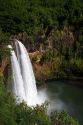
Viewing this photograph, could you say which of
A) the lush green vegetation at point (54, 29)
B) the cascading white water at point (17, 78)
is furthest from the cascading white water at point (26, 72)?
the lush green vegetation at point (54, 29)

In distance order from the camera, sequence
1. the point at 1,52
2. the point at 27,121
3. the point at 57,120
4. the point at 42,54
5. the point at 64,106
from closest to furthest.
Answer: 1. the point at 27,121
2. the point at 57,120
3. the point at 1,52
4. the point at 64,106
5. the point at 42,54

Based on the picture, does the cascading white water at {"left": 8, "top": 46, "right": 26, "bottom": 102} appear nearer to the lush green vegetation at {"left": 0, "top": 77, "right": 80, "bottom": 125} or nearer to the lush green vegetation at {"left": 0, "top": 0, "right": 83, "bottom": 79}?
the lush green vegetation at {"left": 0, "top": 0, "right": 83, "bottom": 79}

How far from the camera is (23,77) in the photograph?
31.7 metres

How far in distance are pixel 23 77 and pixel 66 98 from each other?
3.85 metres

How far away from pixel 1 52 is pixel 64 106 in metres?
6.53

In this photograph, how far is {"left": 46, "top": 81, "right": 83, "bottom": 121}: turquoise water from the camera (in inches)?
1199

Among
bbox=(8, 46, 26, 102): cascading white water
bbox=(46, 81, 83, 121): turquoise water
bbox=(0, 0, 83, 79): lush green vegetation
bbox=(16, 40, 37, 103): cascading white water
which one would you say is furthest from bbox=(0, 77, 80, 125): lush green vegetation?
bbox=(0, 0, 83, 79): lush green vegetation

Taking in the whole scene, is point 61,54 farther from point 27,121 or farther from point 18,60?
point 27,121

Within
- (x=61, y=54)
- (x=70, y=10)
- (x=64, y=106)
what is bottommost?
(x=64, y=106)

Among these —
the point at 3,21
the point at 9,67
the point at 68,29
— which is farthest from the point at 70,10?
the point at 9,67

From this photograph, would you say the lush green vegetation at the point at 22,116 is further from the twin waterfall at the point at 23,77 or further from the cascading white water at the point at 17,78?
the twin waterfall at the point at 23,77

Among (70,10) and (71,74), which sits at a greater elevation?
(70,10)

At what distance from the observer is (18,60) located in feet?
103

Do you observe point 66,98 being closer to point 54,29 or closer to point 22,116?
point 54,29
